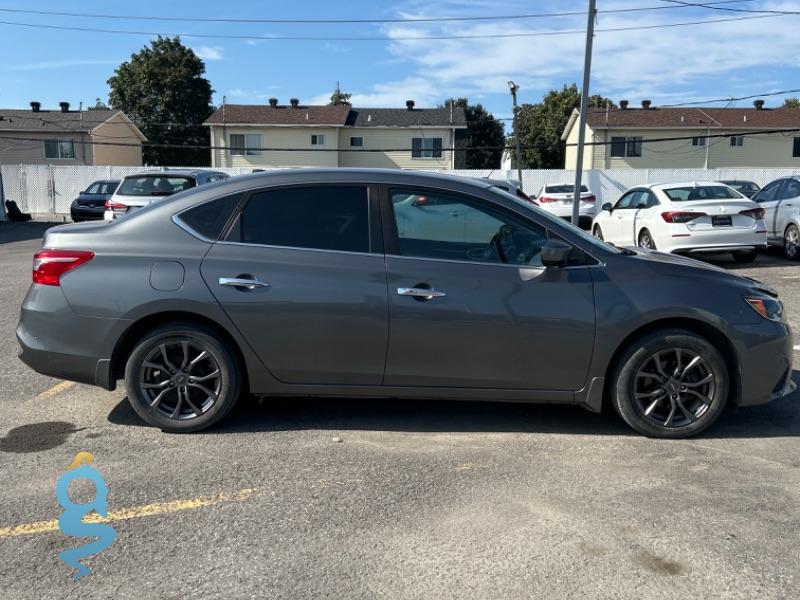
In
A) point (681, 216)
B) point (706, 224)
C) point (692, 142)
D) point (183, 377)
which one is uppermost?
point (692, 142)

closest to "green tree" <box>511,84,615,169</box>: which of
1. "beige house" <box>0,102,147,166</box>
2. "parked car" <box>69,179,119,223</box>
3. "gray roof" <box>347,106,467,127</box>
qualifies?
"gray roof" <box>347,106,467,127</box>

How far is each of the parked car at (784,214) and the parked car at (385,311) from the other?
10162mm

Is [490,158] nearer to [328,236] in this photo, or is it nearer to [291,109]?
[291,109]

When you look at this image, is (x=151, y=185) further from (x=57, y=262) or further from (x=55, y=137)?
(x=55, y=137)

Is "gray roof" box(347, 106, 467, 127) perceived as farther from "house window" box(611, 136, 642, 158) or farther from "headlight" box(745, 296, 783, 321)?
"headlight" box(745, 296, 783, 321)

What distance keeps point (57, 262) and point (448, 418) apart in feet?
9.20

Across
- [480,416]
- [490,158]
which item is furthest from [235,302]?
[490,158]

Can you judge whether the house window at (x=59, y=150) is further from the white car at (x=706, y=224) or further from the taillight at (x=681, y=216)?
the taillight at (x=681, y=216)

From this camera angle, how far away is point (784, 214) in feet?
45.1

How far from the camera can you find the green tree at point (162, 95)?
192 ft

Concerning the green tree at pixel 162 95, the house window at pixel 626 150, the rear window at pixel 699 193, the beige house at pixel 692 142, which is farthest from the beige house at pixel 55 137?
the rear window at pixel 699 193

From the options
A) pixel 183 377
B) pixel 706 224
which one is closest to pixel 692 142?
pixel 706 224

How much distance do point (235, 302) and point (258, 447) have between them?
92 cm

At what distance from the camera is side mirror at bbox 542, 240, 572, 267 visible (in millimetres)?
4371
